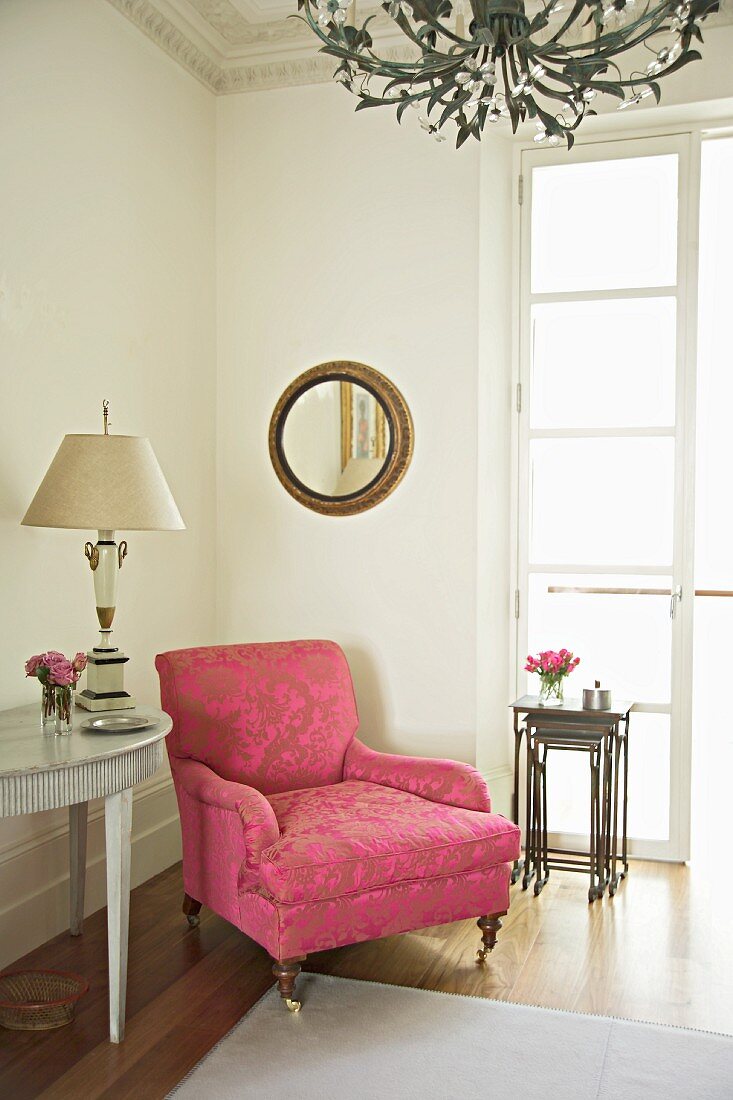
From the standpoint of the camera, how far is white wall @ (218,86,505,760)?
3.89 meters

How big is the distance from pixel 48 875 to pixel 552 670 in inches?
72.2

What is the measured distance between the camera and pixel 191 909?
3.16m

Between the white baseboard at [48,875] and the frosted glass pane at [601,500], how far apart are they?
6.06 ft

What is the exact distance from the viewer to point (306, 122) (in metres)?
4.03

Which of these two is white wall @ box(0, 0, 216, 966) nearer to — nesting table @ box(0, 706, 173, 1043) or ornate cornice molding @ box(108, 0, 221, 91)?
ornate cornice molding @ box(108, 0, 221, 91)

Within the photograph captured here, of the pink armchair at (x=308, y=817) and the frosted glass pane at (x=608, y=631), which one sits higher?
the frosted glass pane at (x=608, y=631)

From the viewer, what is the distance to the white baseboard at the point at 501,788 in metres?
3.97

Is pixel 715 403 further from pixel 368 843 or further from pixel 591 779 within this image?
pixel 368 843

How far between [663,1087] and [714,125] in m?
3.25

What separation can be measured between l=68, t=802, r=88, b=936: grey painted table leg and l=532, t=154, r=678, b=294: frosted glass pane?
2586 millimetres

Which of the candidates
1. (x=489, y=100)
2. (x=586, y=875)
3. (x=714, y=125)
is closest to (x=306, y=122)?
(x=714, y=125)

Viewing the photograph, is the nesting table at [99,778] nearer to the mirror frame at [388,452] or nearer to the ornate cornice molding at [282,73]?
the mirror frame at [388,452]

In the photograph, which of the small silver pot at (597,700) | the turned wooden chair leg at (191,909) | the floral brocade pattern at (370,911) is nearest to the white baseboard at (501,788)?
the small silver pot at (597,700)

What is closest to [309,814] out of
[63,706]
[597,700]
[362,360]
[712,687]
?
[63,706]
